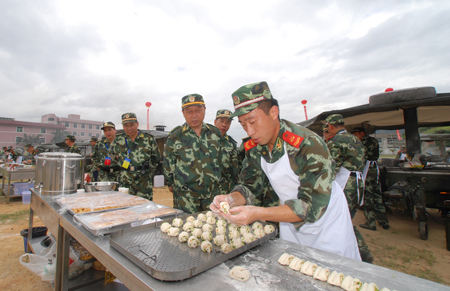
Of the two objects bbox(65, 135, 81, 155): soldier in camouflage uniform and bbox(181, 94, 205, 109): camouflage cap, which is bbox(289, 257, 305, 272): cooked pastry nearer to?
bbox(181, 94, 205, 109): camouflage cap

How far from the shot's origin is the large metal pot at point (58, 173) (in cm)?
269

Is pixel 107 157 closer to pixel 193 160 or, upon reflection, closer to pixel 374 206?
pixel 193 160

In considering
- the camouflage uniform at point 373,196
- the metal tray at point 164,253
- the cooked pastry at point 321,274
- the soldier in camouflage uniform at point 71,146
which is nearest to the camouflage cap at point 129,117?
the metal tray at point 164,253

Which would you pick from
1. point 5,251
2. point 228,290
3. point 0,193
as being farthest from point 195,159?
point 0,193

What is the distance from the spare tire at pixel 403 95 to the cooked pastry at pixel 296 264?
5.32 m

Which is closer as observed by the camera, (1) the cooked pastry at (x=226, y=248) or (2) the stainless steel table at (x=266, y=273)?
(2) the stainless steel table at (x=266, y=273)

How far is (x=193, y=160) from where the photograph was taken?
3.29m

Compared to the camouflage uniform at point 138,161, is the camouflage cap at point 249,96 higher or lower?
higher

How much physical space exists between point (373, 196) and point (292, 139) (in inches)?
195

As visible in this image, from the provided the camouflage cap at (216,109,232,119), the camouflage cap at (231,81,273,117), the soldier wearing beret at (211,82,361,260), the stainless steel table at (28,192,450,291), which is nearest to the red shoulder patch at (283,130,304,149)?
the soldier wearing beret at (211,82,361,260)

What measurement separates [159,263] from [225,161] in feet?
10.1

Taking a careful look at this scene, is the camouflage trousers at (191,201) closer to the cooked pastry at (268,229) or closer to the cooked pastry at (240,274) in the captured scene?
the cooked pastry at (268,229)

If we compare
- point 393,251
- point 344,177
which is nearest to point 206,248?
point 344,177

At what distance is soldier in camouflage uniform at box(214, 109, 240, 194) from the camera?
13.7 feet
